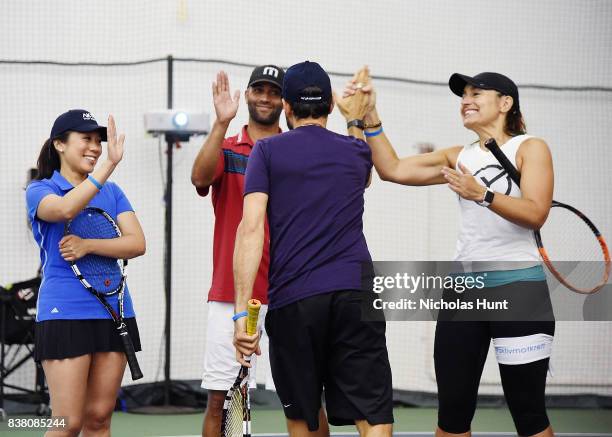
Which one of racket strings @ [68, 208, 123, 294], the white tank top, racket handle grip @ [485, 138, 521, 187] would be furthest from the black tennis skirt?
racket handle grip @ [485, 138, 521, 187]

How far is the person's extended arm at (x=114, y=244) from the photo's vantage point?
4.64 m

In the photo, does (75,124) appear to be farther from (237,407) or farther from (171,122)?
(171,122)

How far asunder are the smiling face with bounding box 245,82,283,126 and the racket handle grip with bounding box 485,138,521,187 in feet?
4.29

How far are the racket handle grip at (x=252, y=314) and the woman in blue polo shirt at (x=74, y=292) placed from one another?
3.37 feet

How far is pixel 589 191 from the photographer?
9820 millimetres

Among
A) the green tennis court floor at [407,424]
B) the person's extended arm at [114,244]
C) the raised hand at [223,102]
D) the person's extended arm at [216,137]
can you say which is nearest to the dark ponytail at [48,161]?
the person's extended arm at [114,244]

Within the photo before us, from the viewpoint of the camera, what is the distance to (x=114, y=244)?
189 inches

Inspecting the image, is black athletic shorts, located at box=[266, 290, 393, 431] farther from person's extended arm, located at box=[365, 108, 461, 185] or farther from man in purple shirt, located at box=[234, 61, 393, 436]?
person's extended arm, located at box=[365, 108, 461, 185]

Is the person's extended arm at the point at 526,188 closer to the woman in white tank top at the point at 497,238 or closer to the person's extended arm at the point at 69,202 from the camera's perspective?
the woman in white tank top at the point at 497,238

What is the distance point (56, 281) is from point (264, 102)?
1.57 meters

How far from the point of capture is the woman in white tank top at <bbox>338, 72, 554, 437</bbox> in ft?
15.0

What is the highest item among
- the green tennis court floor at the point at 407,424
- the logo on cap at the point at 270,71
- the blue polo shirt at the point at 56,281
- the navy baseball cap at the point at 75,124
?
the logo on cap at the point at 270,71

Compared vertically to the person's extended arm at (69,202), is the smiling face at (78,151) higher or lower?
higher

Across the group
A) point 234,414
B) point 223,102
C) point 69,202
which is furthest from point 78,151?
point 234,414
